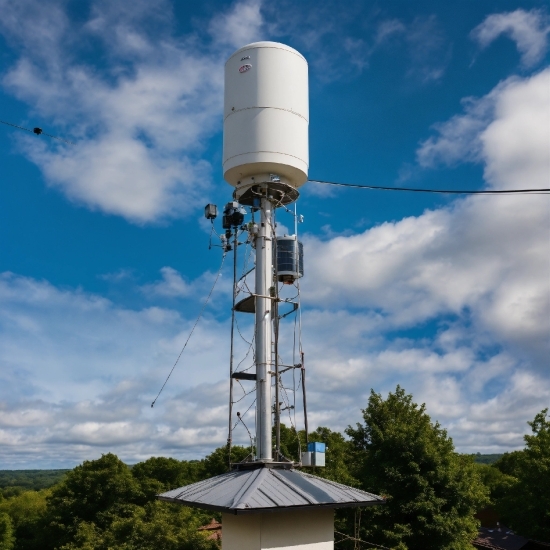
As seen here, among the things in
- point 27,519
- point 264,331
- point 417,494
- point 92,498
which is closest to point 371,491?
point 417,494

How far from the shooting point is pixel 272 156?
12.9 meters

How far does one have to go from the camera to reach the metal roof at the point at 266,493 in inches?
366

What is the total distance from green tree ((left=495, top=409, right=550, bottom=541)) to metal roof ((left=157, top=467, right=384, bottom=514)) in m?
29.1

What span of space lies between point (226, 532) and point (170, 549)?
55.0ft

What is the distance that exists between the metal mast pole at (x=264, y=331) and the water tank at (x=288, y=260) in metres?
0.28

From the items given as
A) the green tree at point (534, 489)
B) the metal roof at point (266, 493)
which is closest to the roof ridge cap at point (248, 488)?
the metal roof at point (266, 493)

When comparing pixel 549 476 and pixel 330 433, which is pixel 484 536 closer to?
pixel 549 476

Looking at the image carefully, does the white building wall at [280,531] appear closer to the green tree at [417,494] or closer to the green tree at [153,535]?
the green tree at [417,494]

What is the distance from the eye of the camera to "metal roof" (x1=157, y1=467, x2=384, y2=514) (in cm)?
929

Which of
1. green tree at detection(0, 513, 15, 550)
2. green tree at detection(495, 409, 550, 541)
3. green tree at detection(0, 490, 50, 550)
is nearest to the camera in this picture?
green tree at detection(495, 409, 550, 541)

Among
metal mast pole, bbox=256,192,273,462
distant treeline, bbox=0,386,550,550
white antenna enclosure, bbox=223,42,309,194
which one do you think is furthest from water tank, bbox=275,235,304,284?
distant treeline, bbox=0,386,550,550

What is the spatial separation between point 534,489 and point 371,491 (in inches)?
642

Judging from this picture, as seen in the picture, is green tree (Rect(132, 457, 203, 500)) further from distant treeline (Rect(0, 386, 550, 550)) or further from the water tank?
the water tank

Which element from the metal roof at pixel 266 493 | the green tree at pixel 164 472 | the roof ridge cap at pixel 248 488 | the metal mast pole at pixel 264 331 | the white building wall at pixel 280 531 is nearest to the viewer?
the roof ridge cap at pixel 248 488
